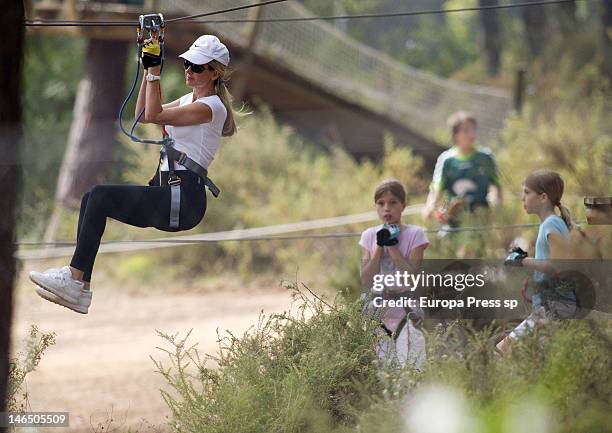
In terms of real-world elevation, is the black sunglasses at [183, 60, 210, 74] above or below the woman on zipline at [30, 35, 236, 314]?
above

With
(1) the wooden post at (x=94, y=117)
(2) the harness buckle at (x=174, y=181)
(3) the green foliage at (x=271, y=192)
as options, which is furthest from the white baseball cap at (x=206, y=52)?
(1) the wooden post at (x=94, y=117)

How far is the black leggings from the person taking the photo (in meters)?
5.09

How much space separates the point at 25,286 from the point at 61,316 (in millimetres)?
1146

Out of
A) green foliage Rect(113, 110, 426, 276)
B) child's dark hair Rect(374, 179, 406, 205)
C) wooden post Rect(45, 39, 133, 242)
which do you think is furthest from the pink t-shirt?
wooden post Rect(45, 39, 133, 242)

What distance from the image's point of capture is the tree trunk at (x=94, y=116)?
15414 millimetres

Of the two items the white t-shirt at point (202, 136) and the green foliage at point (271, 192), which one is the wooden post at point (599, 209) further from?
the green foliage at point (271, 192)

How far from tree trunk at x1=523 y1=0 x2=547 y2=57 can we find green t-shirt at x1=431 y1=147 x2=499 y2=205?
1684cm

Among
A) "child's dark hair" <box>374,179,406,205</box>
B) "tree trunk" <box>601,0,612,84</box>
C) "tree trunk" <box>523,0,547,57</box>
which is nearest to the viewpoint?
"child's dark hair" <box>374,179,406,205</box>

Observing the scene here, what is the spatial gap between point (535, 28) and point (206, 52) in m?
21.9

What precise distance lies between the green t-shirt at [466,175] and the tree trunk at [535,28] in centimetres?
1684

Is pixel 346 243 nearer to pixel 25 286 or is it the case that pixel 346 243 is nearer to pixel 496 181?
pixel 25 286

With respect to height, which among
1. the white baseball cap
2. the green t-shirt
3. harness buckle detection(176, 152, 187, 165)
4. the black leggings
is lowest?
the black leggings

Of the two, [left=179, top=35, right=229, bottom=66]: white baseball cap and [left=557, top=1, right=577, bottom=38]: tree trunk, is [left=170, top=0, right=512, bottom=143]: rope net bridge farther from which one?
[left=179, top=35, right=229, bottom=66]: white baseball cap

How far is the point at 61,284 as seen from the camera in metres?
5.02
